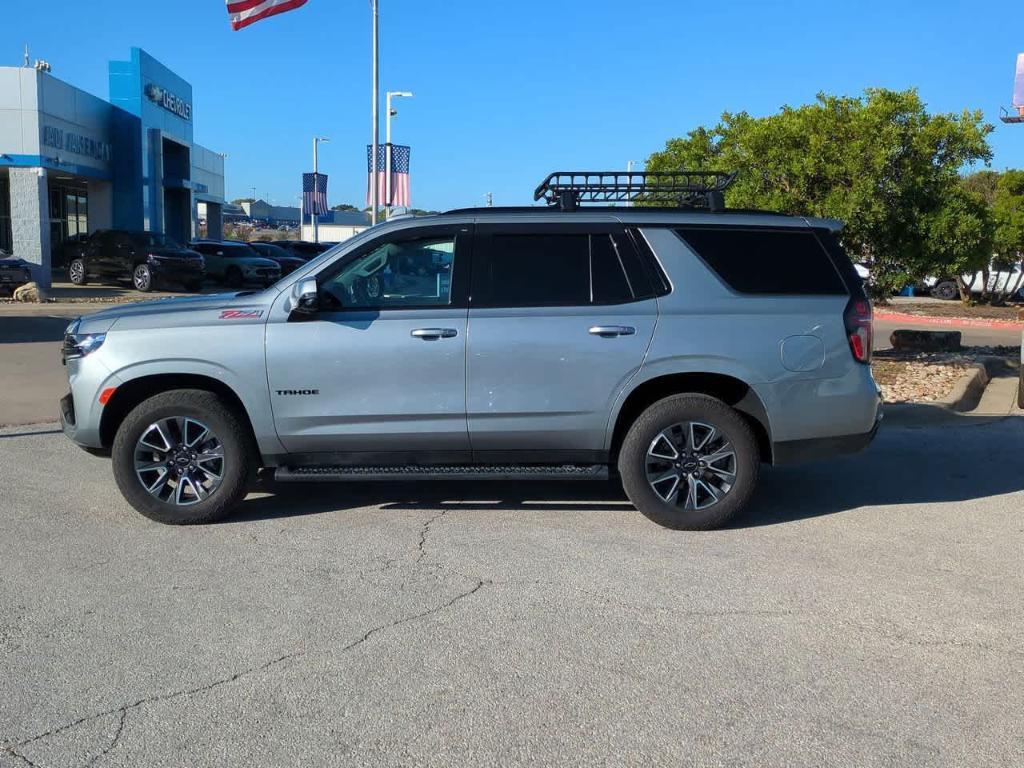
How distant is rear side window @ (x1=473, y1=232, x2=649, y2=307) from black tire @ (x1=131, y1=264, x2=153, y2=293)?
79.7 feet

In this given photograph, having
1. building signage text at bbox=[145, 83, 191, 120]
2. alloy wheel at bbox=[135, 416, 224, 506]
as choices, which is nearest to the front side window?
alloy wheel at bbox=[135, 416, 224, 506]

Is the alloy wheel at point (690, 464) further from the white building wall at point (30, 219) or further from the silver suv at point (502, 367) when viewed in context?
the white building wall at point (30, 219)

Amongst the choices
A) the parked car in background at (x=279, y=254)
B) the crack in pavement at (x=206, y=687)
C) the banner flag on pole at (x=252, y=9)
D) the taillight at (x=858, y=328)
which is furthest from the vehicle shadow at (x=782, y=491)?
the parked car in background at (x=279, y=254)

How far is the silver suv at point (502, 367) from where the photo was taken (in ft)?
19.5

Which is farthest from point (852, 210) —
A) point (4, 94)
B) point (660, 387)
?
point (4, 94)

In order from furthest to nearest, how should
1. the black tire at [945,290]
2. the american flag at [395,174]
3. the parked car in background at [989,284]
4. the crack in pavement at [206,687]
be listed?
the black tire at [945,290]
the parked car in background at [989,284]
the american flag at [395,174]
the crack in pavement at [206,687]

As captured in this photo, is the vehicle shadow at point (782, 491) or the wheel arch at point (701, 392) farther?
the vehicle shadow at point (782, 491)

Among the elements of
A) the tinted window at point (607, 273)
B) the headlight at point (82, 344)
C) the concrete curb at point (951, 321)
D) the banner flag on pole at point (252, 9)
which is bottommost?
→ the concrete curb at point (951, 321)

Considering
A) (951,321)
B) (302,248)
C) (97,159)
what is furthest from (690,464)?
(302,248)

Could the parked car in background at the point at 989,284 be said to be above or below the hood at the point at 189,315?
above

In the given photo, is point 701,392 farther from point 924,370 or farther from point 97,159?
point 97,159

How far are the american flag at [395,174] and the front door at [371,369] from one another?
85.2 feet

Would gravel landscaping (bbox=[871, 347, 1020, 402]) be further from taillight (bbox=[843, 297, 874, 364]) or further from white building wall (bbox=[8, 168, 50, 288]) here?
white building wall (bbox=[8, 168, 50, 288])

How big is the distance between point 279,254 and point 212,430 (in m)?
32.0
